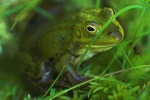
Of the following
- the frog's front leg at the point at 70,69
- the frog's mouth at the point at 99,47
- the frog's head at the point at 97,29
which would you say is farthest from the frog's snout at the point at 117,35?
the frog's front leg at the point at 70,69

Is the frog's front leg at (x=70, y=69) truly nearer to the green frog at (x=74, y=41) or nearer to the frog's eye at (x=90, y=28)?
the green frog at (x=74, y=41)

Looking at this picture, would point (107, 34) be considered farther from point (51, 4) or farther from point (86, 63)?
point (51, 4)

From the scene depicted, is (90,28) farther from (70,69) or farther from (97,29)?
(70,69)

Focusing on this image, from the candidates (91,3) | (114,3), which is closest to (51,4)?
(91,3)

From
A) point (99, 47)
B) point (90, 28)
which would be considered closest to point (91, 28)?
point (90, 28)

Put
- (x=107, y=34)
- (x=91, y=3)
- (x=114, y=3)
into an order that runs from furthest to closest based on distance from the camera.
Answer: (x=91, y=3) < (x=114, y=3) < (x=107, y=34)

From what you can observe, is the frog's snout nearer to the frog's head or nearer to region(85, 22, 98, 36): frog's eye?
the frog's head

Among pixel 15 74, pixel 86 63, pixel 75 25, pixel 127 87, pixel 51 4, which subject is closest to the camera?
pixel 127 87
